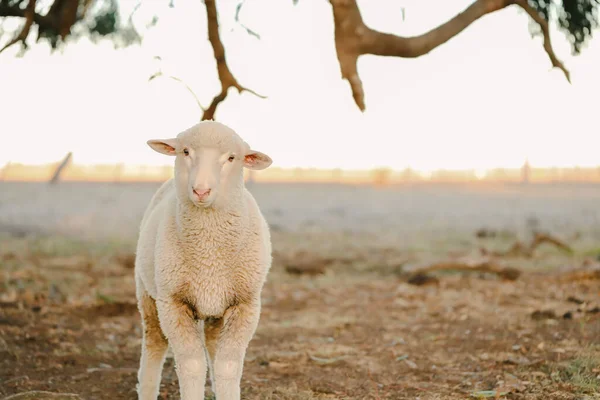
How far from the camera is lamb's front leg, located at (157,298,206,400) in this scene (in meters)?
3.48

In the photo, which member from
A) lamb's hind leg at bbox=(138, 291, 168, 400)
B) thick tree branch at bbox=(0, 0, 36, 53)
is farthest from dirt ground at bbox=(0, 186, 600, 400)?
thick tree branch at bbox=(0, 0, 36, 53)

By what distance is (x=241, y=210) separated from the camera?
3611 millimetres

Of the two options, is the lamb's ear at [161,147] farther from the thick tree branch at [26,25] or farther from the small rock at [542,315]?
the small rock at [542,315]

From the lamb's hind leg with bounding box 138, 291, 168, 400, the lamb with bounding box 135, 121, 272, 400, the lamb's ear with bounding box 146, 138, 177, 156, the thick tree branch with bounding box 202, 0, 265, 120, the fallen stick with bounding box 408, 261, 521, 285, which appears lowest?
the fallen stick with bounding box 408, 261, 521, 285

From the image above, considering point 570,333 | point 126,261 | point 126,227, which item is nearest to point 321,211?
point 126,227

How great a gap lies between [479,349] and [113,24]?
6213 mm

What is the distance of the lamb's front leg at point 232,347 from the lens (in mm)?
3465

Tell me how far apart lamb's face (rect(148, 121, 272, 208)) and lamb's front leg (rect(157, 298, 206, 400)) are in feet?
2.11

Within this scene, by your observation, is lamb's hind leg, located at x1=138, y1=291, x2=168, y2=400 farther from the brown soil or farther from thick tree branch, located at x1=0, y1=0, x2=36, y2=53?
thick tree branch, located at x1=0, y1=0, x2=36, y2=53

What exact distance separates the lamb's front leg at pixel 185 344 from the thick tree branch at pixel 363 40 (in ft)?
9.19

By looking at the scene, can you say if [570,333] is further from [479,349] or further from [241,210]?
[241,210]

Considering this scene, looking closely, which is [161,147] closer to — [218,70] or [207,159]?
[207,159]

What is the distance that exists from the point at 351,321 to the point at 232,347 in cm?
385

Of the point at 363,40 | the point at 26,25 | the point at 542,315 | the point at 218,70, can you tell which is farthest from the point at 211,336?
the point at 26,25
